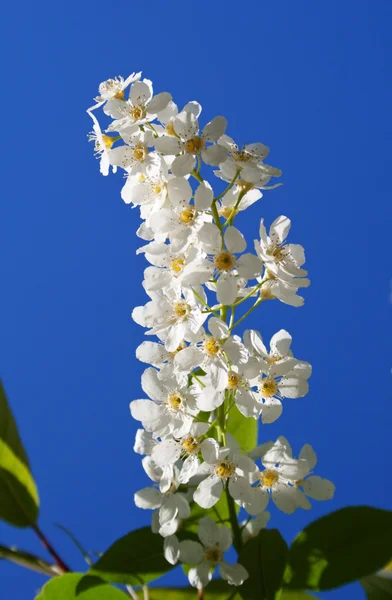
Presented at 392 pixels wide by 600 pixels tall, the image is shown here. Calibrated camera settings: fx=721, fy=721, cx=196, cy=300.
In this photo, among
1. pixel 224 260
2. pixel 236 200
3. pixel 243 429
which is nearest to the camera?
pixel 224 260

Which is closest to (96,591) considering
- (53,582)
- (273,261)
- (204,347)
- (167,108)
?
(53,582)

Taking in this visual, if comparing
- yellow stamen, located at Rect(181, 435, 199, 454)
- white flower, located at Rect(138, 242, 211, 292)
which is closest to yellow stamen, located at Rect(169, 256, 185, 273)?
white flower, located at Rect(138, 242, 211, 292)

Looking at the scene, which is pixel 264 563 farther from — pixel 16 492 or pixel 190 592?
A: pixel 16 492

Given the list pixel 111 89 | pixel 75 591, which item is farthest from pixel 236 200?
Result: pixel 75 591

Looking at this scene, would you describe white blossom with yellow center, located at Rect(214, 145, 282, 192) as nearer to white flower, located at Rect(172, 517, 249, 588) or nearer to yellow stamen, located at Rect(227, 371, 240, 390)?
yellow stamen, located at Rect(227, 371, 240, 390)

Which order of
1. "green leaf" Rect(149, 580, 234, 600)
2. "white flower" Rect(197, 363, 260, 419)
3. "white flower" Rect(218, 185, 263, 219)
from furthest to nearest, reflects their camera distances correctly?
"green leaf" Rect(149, 580, 234, 600)
"white flower" Rect(218, 185, 263, 219)
"white flower" Rect(197, 363, 260, 419)

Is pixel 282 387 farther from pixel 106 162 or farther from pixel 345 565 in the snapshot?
Result: pixel 106 162
